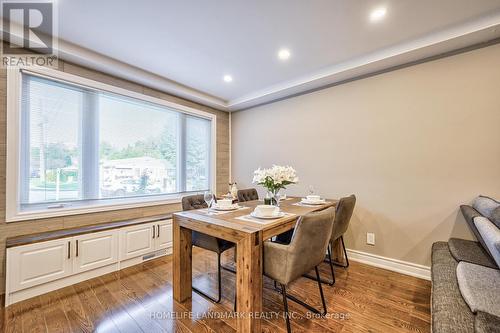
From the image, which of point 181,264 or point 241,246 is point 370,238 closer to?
point 241,246

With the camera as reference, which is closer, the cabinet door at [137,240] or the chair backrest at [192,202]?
the chair backrest at [192,202]

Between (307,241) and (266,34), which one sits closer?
(307,241)

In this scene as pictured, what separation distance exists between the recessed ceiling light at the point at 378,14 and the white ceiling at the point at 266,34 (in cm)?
4

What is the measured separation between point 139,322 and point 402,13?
11.2ft

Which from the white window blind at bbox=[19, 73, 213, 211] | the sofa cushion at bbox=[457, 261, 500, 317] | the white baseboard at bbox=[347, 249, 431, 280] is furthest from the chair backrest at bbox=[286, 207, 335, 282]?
the white window blind at bbox=[19, 73, 213, 211]

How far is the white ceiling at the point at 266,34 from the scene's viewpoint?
71.2 inches

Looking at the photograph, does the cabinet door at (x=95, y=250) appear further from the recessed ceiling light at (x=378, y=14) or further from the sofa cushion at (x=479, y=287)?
the recessed ceiling light at (x=378, y=14)

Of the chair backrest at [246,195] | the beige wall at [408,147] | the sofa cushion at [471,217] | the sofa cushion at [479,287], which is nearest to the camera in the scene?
the sofa cushion at [479,287]

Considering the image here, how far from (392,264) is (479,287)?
1.50 m

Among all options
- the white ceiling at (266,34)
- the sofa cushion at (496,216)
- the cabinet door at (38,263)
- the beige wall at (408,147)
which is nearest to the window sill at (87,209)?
the cabinet door at (38,263)

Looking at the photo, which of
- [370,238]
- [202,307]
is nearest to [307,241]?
[202,307]

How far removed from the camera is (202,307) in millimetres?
1893

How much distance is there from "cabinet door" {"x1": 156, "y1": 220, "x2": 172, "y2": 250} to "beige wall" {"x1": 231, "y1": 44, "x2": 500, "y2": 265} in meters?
2.08

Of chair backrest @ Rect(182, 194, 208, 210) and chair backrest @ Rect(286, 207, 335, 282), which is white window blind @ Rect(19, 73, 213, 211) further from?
chair backrest @ Rect(286, 207, 335, 282)
